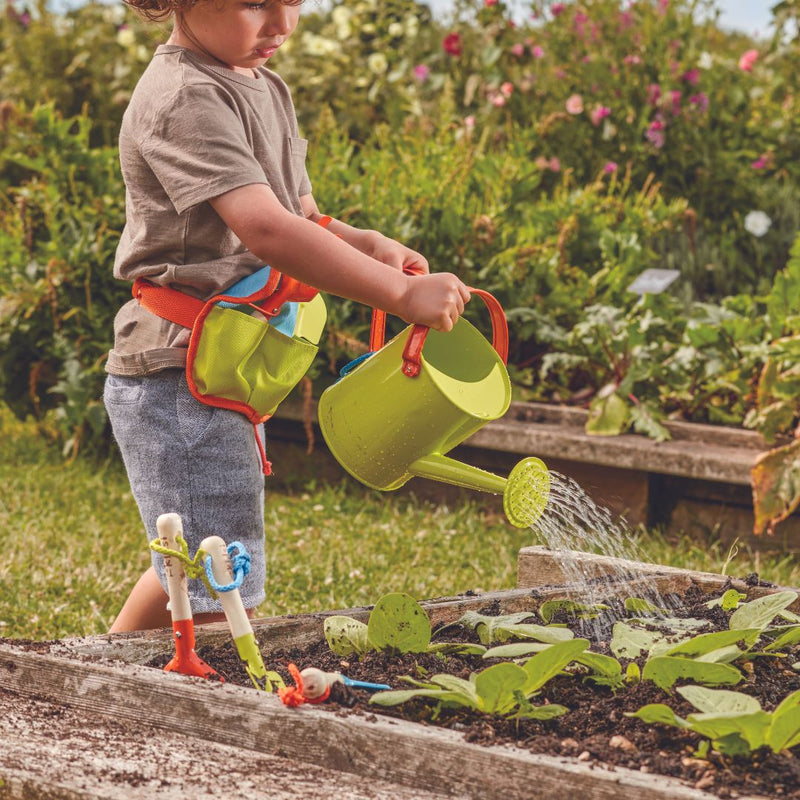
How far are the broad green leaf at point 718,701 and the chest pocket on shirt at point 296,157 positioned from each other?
1111 mm

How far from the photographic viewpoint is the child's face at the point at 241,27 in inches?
71.9

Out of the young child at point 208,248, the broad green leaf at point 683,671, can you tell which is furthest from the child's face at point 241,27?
the broad green leaf at point 683,671

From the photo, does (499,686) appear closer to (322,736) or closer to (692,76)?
(322,736)

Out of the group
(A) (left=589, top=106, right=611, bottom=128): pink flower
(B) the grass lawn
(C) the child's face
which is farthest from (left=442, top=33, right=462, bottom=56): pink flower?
(C) the child's face

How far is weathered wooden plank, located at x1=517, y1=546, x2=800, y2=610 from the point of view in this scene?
2244 mm

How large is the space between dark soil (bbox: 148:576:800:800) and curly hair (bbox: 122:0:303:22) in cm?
100

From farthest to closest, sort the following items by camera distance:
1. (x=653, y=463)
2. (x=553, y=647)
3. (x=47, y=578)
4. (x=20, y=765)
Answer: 1. (x=653, y=463)
2. (x=47, y=578)
3. (x=553, y=647)
4. (x=20, y=765)

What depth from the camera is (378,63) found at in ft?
21.3

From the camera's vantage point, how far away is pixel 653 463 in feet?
11.1

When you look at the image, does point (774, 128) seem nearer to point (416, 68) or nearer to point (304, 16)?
point (416, 68)

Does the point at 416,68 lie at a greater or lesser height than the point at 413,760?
greater

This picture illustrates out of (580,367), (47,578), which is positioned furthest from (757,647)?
(580,367)

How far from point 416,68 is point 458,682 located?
513cm

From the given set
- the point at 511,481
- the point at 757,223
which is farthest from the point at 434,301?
the point at 757,223
